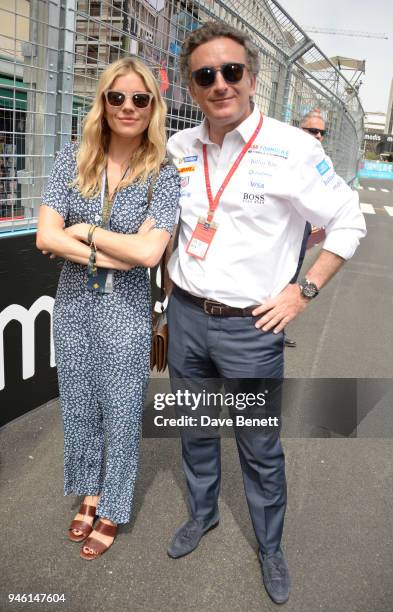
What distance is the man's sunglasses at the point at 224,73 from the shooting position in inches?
70.9

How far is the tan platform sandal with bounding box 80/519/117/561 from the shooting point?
2157mm

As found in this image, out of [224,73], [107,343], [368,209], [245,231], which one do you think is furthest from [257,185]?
[368,209]

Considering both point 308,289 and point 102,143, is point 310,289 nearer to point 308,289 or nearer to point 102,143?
point 308,289

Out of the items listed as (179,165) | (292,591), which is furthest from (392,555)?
(179,165)

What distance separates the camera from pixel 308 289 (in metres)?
1.94

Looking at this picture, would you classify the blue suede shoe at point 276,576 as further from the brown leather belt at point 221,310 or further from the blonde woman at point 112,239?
the brown leather belt at point 221,310

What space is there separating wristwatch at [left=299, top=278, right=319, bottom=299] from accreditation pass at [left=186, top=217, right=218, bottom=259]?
0.40m

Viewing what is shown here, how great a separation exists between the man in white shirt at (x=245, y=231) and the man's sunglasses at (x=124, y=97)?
0.65 ft

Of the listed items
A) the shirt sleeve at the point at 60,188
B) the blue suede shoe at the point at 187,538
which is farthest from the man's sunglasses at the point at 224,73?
the blue suede shoe at the point at 187,538

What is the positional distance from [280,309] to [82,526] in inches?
52.3

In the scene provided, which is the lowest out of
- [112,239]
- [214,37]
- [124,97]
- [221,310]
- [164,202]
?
[221,310]

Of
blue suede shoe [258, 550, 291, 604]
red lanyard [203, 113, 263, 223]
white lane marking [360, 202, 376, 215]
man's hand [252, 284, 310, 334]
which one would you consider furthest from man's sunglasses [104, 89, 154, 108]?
white lane marking [360, 202, 376, 215]

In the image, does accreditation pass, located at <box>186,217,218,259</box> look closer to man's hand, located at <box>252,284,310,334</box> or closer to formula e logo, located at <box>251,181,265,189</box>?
formula e logo, located at <box>251,181,265,189</box>

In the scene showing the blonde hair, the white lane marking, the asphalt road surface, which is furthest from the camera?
the white lane marking
